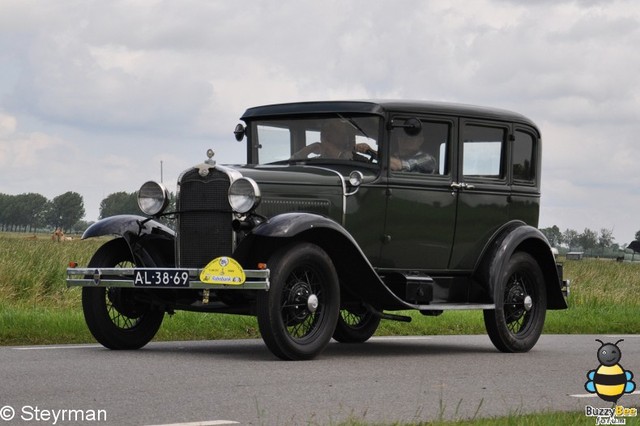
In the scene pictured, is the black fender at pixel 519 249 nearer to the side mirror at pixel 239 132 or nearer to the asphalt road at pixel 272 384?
the asphalt road at pixel 272 384

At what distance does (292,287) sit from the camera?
10.3m

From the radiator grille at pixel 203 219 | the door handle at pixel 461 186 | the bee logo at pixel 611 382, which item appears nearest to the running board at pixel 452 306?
the door handle at pixel 461 186

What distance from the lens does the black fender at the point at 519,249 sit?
12.4 metres

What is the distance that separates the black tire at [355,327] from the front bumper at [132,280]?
324 cm

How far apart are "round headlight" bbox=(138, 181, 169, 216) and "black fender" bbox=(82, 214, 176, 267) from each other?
0.67ft

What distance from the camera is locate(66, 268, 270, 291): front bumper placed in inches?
390

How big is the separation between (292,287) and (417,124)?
2463 mm

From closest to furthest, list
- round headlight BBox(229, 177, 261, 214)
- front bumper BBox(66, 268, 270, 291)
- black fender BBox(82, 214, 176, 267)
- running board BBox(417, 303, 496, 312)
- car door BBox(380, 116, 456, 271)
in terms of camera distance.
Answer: front bumper BBox(66, 268, 270, 291), round headlight BBox(229, 177, 261, 214), black fender BBox(82, 214, 176, 267), running board BBox(417, 303, 496, 312), car door BBox(380, 116, 456, 271)

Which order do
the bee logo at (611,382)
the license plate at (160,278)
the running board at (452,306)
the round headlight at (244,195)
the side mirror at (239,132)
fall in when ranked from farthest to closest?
1. the side mirror at (239,132)
2. the running board at (452,306)
3. the round headlight at (244,195)
4. the license plate at (160,278)
5. the bee logo at (611,382)

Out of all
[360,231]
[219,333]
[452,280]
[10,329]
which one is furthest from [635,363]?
[10,329]

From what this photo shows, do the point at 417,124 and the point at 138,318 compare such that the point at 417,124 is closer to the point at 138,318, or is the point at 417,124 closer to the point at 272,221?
the point at 272,221

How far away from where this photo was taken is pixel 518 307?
12.8 m

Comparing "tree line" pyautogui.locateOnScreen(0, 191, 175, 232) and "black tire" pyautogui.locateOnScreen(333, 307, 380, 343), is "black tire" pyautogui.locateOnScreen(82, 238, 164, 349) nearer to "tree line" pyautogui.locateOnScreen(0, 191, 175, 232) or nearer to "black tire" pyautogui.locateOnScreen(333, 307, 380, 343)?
"black tire" pyautogui.locateOnScreen(333, 307, 380, 343)

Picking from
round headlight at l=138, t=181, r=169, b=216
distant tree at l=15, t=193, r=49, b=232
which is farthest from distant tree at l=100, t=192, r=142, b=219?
distant tree at l=15, t=193, r=49, b=232
